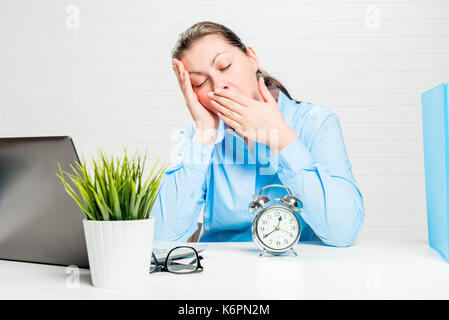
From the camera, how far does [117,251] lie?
763mm

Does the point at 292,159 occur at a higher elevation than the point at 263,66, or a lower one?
lower

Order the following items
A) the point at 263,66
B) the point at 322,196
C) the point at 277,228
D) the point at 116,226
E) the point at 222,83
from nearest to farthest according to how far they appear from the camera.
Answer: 1. the point at 116,226
2. the point at 277,228
3. the point at 322,196
4. the point at 222,83
5. the point at 263,66

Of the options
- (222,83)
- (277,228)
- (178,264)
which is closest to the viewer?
(178,264)

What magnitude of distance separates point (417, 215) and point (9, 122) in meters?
2.37

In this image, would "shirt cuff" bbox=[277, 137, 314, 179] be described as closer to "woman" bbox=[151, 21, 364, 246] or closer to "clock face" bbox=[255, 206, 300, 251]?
"woman" bbox=[151, 21, 364, 246]

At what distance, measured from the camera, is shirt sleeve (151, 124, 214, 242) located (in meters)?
1.43

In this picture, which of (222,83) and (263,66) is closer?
(222,83)

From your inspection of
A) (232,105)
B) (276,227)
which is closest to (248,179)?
(232,105)

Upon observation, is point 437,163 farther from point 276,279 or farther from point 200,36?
point 200,36

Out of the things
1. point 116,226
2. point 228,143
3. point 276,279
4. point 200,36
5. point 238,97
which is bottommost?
point 276,279

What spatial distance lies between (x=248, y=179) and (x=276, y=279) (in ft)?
2.27
